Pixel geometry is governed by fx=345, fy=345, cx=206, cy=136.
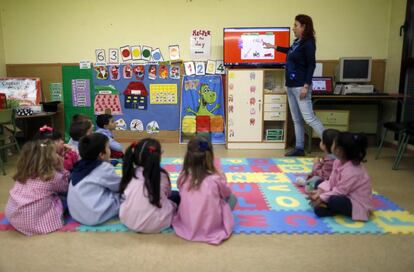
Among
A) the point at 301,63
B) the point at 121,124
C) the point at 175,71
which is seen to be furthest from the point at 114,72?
the point at 301,63

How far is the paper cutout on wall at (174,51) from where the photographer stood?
5160 millimetres

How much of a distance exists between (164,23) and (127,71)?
91 cm

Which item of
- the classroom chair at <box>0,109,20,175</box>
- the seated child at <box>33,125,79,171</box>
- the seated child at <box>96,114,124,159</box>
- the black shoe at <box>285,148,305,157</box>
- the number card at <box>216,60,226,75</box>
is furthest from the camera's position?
the number card at <box>216,60,226,75</box>

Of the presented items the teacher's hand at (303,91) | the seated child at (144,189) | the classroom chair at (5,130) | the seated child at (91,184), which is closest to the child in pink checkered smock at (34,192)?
the seated child at (91,184)

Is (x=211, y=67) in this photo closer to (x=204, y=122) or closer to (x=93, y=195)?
(x=204, y=122)

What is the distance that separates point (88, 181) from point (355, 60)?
157 inches

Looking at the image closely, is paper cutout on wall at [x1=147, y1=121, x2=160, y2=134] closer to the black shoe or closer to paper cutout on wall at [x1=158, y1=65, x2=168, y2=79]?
paper cutout on wall at [x1=158, y1=65, x2=168, y2=79]

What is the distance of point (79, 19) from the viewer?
5.19m

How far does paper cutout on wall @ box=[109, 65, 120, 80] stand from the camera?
523cm

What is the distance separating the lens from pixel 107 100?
5.32 meters

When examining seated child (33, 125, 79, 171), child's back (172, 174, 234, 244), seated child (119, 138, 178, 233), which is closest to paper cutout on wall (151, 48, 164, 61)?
seated child (33, 125, 79, 171)

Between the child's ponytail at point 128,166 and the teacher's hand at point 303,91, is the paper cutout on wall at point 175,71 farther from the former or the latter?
the child's ponytail at point 128,166

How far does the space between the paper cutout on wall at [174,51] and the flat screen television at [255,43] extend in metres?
0.76

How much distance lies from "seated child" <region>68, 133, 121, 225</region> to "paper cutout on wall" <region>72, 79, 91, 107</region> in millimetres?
3216
